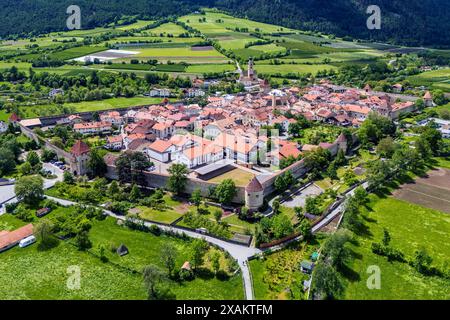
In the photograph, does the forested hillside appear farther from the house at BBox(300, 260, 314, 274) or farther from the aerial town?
the house at BBox(300, 260, 314, 274)

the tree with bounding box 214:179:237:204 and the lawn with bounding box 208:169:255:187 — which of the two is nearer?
the tree with bounding box 214:179:237:204

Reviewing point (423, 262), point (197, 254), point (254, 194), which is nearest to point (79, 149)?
point (254, 194)

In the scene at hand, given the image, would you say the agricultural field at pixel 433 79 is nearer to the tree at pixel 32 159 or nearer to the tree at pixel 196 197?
the tree at pixel 196 197

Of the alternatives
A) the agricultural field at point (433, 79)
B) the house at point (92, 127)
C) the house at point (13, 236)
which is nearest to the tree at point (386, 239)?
the house at point (13, 236)

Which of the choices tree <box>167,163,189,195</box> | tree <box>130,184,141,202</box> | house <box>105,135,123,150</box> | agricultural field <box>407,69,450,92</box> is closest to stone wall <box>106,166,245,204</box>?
tree <box>167,163,189,195</box>

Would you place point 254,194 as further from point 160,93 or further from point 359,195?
point 160,93

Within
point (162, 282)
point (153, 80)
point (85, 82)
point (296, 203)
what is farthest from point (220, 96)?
point (162, 282)
